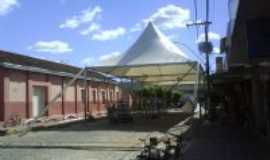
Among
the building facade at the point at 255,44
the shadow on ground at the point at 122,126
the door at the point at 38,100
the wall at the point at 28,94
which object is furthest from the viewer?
the door at the point at 38,100

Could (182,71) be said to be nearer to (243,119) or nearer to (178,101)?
(243,119)

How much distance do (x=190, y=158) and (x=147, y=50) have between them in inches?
983

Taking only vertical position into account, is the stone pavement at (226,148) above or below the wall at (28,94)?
below

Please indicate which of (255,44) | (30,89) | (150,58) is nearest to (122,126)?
(150,58)

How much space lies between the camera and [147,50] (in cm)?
4066

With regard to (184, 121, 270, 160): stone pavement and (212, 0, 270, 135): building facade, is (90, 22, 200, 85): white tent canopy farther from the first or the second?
(184, 121, 270, 160): stone pavement

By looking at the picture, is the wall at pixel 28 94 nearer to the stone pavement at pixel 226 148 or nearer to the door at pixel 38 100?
the door at pixel 38 100

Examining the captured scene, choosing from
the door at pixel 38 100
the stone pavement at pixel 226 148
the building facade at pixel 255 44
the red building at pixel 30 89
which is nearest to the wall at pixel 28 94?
the red building at pixel 30 89

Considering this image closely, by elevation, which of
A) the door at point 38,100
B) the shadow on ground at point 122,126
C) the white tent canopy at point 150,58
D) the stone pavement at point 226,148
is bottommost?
the shadow on ground at point 122,126

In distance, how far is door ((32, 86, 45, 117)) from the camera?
134ft

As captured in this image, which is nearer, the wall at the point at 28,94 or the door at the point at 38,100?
the wall at the point at 28,94

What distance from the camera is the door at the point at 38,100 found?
40969 millimetres

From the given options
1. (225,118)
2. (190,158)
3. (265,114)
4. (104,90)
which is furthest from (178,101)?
(190,158)

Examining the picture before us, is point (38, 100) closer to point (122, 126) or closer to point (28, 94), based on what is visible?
point (28, 94)
